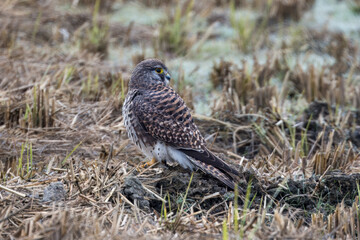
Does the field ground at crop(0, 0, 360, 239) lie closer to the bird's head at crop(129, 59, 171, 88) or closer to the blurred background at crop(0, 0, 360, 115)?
the blurred background at crop(0, 0, 360, 115)

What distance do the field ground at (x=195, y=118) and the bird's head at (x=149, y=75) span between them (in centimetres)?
54

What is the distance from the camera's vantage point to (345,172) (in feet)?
13.4

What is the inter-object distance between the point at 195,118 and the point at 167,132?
4.38 feet

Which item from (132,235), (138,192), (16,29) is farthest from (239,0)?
(132,235)

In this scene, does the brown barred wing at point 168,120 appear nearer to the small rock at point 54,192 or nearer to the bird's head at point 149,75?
the bird's head at point 149,75

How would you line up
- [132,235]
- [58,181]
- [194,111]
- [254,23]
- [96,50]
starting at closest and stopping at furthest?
[132,235]
[58,181]
[194,111]
[96,50]
[254,23]

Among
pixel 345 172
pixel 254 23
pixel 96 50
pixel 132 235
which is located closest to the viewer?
pixel 132 235

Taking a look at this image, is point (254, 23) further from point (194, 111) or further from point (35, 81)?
point (35, 81)

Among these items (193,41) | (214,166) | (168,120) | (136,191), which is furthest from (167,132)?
(193,41)

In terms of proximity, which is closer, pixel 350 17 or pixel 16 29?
pixel 16 29

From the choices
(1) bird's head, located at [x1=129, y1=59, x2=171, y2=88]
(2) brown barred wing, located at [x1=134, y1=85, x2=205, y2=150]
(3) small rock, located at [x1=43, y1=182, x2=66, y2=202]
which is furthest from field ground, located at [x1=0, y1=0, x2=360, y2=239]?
(1) bird's head, located at [x1=129, y1=59, x2=171, y2=88]

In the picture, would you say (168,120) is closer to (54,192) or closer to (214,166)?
(214,166)

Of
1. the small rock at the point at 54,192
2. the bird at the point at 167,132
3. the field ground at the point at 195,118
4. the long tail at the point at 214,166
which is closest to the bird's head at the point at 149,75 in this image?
the bird at the point at 167,132

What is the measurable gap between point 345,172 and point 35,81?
3.18 metres
